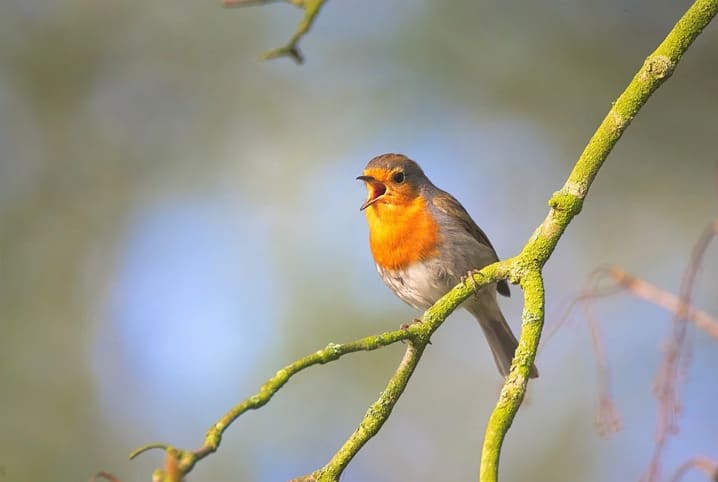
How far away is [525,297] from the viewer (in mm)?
2365

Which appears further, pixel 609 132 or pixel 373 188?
pixel 373 188

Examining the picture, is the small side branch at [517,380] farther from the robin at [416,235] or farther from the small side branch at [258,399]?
the robin at [416,235]

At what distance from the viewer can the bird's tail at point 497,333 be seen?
17.5ft

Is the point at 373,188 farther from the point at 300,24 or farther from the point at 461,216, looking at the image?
the point at 300,24

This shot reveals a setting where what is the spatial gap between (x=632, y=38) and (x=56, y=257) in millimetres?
5735

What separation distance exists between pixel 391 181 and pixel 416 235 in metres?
0.36

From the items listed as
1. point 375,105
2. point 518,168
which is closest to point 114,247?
point 375,105

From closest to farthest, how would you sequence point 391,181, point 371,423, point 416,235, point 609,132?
point 371,423, point 609,132, point 416,235, point 391,181

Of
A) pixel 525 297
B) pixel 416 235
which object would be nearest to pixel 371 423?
pixel 525 297

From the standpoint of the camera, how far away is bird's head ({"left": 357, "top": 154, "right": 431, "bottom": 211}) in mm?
4887

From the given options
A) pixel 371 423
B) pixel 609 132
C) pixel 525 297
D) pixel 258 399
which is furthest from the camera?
pixel 609 132

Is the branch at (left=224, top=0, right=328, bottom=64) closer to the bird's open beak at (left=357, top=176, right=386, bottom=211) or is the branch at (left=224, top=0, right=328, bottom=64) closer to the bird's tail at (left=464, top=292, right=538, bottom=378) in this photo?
the bird's open beak at (left=357, top=176, right=386, bottom=211)

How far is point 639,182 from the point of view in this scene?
8.36 m

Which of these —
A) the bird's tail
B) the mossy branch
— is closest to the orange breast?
the bird's tail
